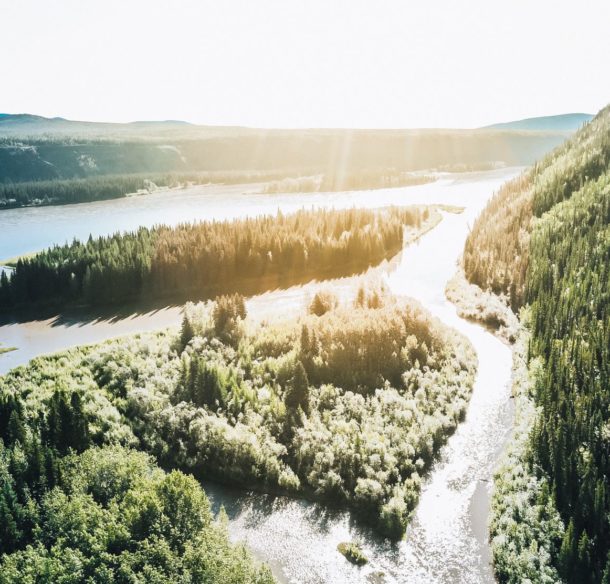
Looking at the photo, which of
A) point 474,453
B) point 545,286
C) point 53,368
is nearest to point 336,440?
point 474,453

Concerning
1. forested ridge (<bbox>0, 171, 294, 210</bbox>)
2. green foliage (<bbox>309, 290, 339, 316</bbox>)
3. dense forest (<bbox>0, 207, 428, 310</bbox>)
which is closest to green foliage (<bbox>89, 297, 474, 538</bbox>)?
green foliage (<bbox>309, 290, 339, 316</bbox>)

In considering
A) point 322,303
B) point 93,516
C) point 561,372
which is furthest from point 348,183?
point 93,516

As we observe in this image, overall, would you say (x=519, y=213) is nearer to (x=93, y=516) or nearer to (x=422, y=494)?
(x=422, y=494)

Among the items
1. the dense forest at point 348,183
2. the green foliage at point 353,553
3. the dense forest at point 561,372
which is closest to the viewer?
the dense forest at point 561,372

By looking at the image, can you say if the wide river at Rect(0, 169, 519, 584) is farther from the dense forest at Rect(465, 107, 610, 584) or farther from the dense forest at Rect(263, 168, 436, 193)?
the dense forest at Rect(263, 168, 436, 193)

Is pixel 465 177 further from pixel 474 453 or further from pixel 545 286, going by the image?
pixel 474 453

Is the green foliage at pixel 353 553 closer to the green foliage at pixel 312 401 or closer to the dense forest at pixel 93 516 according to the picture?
the green foliage at pixel 312 401

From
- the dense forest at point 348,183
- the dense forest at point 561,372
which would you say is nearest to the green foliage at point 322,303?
the dense forest at point 561,372
